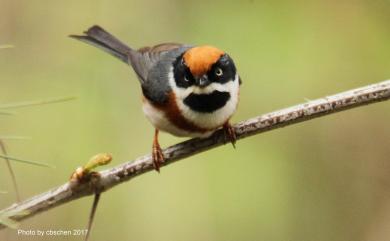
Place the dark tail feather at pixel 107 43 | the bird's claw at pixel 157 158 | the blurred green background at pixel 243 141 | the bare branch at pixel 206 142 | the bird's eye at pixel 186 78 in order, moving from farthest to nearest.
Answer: the blurred green background at pixel 243 141 < the dark tail feather at pixel 107 43 < the bird's eye at pixel 186 78 < the bird's claw at pixel 157 158 < the bare branch at pixel 206 142

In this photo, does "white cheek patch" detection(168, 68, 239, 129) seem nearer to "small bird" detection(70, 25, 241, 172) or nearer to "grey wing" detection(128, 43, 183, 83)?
"small bird" detection(70, 25, 241, 172)

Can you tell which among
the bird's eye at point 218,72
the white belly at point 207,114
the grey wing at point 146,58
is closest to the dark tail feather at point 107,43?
the grey wing at point 146,58

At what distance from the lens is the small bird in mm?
3072

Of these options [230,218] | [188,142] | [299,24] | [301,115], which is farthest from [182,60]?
[299,24]

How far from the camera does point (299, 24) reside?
469cm

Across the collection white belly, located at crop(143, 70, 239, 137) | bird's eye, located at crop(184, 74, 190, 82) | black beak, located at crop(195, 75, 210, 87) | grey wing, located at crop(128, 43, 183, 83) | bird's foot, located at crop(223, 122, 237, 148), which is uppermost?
grey wing, located at crop(128, 43, 183, 83)

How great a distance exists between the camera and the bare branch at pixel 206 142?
238 centimetres

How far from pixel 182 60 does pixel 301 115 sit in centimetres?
67

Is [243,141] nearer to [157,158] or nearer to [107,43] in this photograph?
[107,43]

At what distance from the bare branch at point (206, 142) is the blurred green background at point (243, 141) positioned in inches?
45.2

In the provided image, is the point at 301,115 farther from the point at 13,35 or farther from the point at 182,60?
the point at 13,35

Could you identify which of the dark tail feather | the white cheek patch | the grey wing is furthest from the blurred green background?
the white cheek patch

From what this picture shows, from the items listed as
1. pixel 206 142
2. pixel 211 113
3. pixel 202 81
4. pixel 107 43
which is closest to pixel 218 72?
pixel 202 81

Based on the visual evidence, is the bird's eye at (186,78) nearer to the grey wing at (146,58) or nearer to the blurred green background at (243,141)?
the grey wing at (146,58)
